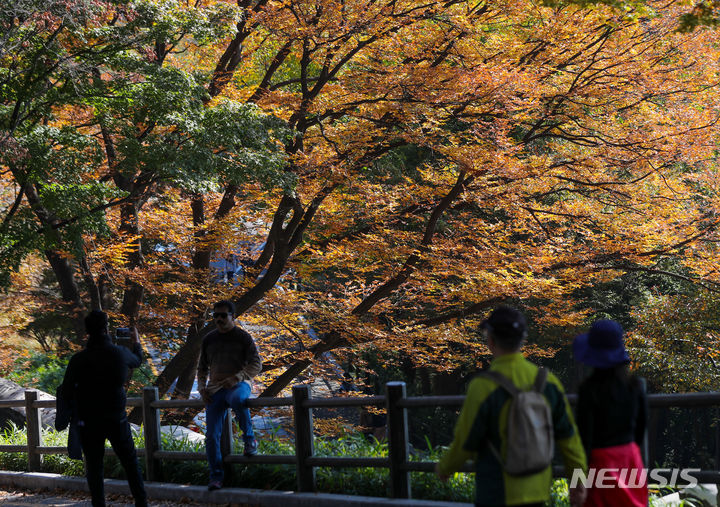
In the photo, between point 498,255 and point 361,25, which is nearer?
point 361,25

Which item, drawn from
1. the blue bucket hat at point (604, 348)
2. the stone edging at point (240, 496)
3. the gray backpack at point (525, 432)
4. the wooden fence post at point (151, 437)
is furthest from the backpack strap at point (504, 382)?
the wooden fence post at point (151, 437)

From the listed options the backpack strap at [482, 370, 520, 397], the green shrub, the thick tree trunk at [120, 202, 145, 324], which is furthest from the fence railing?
the green shrub

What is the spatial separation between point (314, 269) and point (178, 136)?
5.97m

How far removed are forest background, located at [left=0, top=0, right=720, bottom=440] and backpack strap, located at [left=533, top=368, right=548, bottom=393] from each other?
8163 mm

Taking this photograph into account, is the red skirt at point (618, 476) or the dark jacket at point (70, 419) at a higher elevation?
the dark jacket at point (70, 419)

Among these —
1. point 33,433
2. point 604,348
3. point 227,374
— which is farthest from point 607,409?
point 33,433

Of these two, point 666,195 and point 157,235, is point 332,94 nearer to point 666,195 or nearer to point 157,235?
point 157,235

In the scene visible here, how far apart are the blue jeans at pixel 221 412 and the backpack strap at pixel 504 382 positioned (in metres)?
4.48

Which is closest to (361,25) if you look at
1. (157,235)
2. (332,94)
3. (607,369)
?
(332,94)

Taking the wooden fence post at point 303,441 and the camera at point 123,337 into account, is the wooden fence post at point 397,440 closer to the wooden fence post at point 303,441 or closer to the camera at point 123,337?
the wooden fence post at point 303,441

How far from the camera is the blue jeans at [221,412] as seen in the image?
759 centimetres

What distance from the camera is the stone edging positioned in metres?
6.80

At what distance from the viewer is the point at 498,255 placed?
14.9m

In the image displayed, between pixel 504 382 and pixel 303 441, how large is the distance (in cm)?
436
